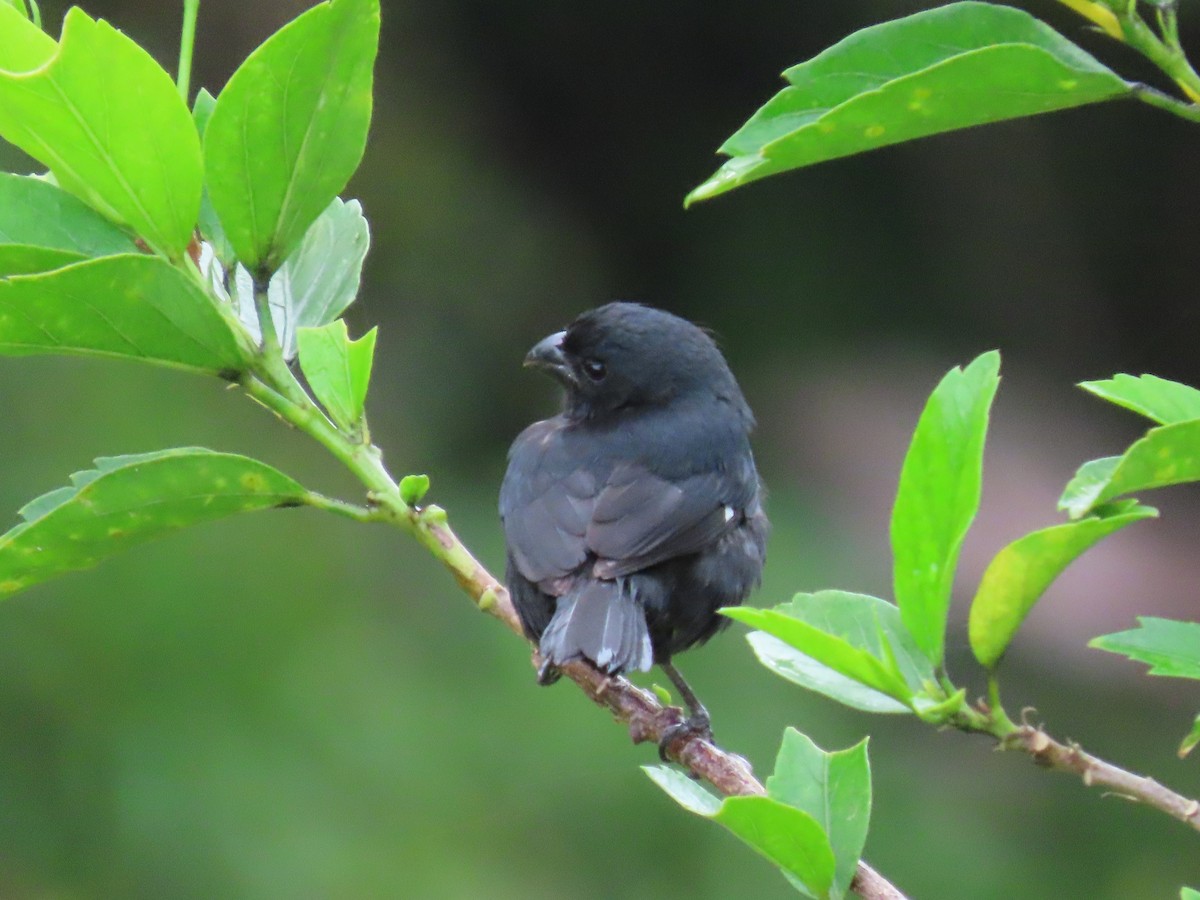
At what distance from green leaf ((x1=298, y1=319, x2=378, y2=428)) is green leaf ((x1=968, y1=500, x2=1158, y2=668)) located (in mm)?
874

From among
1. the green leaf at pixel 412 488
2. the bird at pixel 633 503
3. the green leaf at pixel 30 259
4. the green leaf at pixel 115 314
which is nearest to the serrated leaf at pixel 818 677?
the green leaf at pixel 412 488

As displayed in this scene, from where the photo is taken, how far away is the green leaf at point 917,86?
4.38 feet

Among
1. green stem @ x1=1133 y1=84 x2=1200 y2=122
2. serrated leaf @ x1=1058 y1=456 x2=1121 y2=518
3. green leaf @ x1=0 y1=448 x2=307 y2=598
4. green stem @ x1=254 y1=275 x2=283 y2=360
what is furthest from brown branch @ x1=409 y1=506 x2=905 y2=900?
green stem @ x1=1133 y1=84 x2=1200 y2=122

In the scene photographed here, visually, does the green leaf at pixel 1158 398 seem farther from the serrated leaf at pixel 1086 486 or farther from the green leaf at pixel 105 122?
the green leaf at pixel 105 122

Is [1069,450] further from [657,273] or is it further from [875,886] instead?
[875,886]

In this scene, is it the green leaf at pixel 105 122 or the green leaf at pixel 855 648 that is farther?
the green leaf at pixel 105 122

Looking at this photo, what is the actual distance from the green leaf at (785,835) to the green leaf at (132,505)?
75 cm

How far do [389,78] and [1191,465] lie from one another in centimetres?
687

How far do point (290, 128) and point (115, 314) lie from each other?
0.28 meters

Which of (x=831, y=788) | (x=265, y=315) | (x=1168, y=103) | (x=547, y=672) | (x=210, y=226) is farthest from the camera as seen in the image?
(x=547, y=672)

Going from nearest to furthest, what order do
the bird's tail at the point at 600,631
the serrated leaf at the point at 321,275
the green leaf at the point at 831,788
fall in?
1. the green leaf at the point at 831,788
2. the serrated leaf at the point at 321,275
3. the bird's tail at the point at 600,631

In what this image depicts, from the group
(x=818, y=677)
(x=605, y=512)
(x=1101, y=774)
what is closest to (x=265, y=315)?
(x=818, y=677)

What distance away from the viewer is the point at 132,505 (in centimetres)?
185

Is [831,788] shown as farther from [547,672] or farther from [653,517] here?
[653,517]
